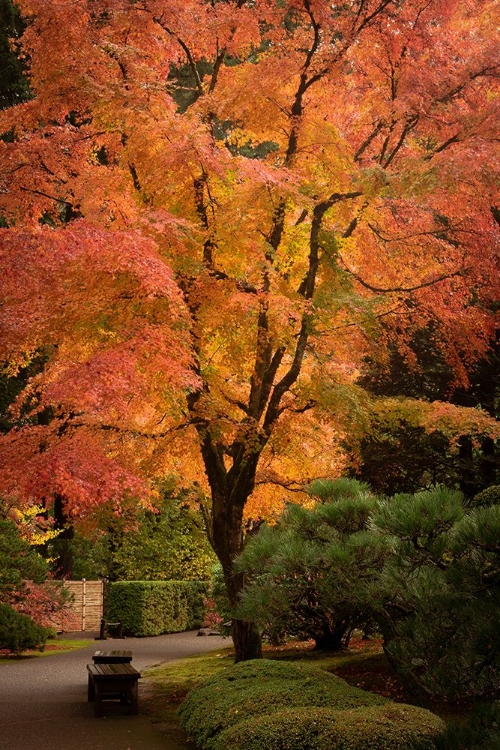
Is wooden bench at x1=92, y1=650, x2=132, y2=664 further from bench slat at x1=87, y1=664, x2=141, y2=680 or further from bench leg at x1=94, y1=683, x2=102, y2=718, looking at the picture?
bench leg at x1=94, y1=683, x2=102, y2=718

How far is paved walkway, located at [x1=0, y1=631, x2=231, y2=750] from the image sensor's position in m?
Answer: 7.91

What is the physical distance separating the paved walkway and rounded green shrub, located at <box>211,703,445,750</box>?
1677 mm

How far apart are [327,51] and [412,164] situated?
240cm

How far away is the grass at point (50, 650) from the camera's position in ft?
53.2

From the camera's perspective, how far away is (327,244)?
36.3 feet

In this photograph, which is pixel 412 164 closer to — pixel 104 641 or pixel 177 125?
pixel 177 125

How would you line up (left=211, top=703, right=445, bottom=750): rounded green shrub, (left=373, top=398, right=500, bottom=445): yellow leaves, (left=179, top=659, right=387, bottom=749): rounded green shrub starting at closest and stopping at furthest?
(left=211, top=703, right=445, bottom=750): rounded green shrub, (left=179, top=659, right=387, bottom=749): rounded green shrub, (left=373, top=398, right=500, bottom=445): yellow leaves

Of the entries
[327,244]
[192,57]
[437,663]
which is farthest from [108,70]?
[437,663]

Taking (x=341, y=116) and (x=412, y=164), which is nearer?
(x=412, y=164)

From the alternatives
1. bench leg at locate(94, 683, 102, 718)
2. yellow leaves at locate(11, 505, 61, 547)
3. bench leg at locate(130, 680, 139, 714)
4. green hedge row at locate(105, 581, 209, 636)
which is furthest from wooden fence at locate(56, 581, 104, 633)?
bench leg at locate(94, 683, 102, 718)

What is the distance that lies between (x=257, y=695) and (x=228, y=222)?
5.35 m

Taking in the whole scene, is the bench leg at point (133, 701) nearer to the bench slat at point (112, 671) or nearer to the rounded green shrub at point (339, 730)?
the bench slat at point (112, 671)

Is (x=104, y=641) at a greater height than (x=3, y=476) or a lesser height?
lesser

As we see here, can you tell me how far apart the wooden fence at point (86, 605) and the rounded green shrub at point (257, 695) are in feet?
46.7
